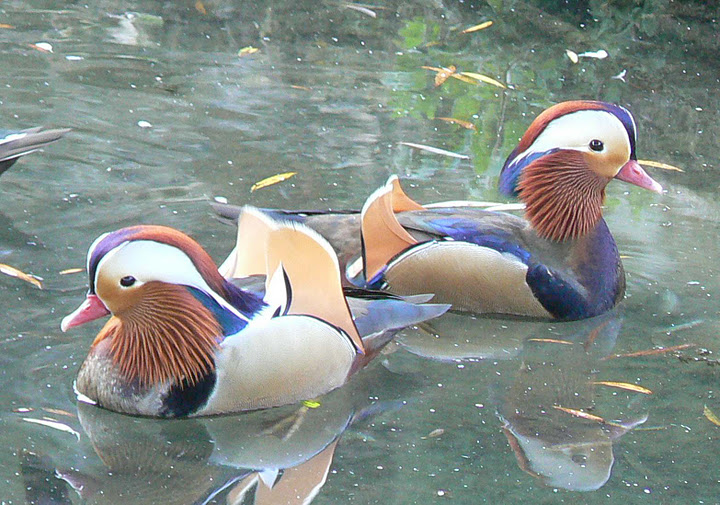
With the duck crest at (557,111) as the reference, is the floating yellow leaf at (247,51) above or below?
below

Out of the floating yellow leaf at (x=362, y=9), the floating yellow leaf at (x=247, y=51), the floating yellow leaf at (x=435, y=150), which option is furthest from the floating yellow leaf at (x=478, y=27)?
the floating yellow leaf at (x=435, y=150)

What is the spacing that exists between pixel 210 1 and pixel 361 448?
6.39 meters

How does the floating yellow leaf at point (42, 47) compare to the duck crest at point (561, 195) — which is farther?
the floating yellow leaf at point (42, 47)

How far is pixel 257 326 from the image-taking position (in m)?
3.79

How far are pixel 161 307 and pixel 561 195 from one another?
2.13 meters

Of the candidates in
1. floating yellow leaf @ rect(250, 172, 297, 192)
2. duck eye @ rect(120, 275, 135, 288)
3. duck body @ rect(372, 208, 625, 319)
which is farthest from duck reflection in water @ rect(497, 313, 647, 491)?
floating yellow leaf @ rect(250, 172, 297, 192)

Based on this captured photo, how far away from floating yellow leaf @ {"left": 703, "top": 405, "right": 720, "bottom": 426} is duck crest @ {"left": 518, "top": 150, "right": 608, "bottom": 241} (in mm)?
1112

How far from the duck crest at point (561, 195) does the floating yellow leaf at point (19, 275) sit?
2246 millimetres

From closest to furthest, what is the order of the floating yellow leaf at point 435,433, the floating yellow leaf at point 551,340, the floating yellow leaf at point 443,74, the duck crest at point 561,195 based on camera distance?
the floating yellow leaf at point 435,433
the floating yellow leaf at point 551,340
the duck crest at point 561,195
the floating yellow leaf at point 443,74

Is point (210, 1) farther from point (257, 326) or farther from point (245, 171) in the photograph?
point (257, 326)

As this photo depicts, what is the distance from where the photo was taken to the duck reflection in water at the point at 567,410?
12.6 feet

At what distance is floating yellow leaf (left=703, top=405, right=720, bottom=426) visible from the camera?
421 cm

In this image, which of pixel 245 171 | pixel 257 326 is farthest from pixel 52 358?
pixel 245 171

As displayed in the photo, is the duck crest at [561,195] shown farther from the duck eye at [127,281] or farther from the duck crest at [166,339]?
the duck eye at [127,281]
